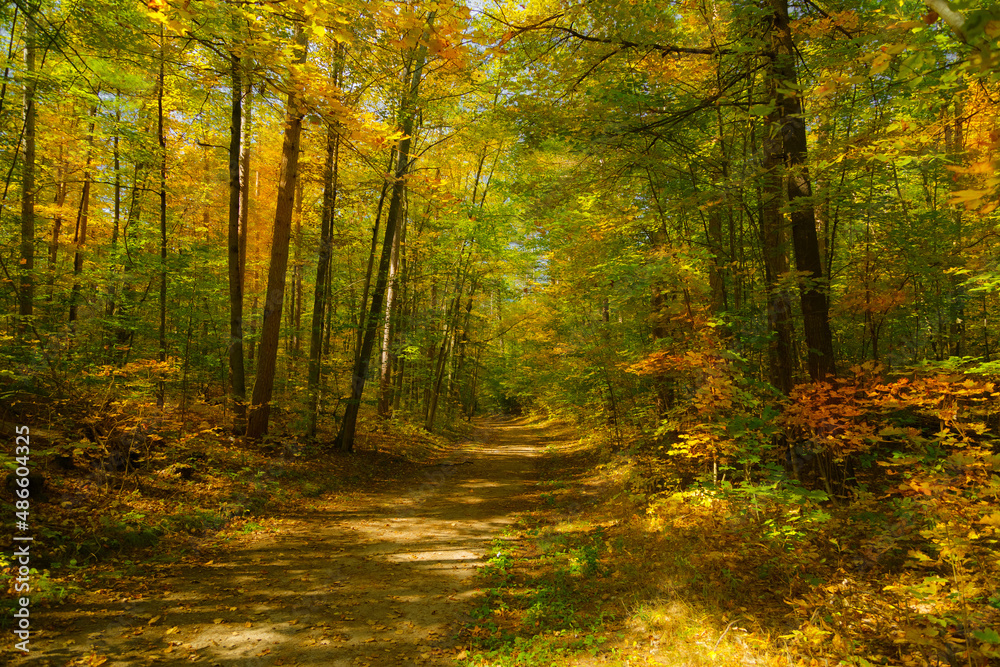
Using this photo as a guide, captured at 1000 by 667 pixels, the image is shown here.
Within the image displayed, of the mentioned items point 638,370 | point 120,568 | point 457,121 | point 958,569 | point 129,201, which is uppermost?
point 457,121

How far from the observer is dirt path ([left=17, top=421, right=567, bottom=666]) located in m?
3.85

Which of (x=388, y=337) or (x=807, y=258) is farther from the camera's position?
(x=388, y=337)

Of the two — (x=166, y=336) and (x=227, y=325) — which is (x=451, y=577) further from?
(x=227, y=325)

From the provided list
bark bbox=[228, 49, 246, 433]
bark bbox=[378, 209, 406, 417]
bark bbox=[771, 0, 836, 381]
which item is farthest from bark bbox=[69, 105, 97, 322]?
bark bbox=[771, 0, 836, 381]

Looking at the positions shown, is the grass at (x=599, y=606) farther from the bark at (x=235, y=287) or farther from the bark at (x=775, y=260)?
the bark at (x=235, y=287)

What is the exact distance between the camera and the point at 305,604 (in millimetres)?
4785

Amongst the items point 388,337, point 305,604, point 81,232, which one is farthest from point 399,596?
point 81,232

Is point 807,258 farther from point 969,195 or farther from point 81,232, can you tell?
point 81,232

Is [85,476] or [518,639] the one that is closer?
[518,639]

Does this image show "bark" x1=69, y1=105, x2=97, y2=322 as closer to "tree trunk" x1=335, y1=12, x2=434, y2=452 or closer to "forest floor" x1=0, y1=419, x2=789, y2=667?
"tree trunk" x1=335, y1=12, x2=434, y2=452

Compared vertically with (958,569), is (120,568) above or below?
below

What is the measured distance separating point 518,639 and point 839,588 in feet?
9.31

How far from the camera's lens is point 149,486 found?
672 centimetres

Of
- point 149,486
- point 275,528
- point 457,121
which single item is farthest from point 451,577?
point 457,121
